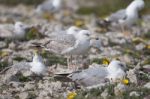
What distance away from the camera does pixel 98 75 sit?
38.0ft

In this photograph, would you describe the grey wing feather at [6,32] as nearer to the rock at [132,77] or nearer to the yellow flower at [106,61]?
the yellow flower at [106,61]

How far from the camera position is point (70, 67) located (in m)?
13.3

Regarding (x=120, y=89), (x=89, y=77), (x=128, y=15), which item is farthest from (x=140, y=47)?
(x=120, y=89)

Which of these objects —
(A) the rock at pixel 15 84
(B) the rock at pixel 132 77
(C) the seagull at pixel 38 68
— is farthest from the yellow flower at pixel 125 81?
Result: (A) the rock at pixel 15 84

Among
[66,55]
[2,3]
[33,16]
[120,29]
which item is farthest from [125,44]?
[2,3]

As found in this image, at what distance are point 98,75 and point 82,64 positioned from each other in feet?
7.41

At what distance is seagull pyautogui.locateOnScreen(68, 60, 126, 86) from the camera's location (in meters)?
11.5

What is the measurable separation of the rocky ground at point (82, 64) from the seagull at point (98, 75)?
0.54 feet

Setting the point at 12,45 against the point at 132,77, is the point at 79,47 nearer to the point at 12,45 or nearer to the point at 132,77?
the point at 132,77

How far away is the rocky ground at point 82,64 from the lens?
10.9 meters

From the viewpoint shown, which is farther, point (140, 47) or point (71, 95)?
point (140, 47)

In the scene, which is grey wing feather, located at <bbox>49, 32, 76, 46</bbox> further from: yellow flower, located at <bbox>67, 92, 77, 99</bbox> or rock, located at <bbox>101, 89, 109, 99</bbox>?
rock, located at <bbox>101, 89, 109, 99</bbox>

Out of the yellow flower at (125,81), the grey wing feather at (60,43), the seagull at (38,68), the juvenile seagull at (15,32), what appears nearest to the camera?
the yellow flower at (125,81)

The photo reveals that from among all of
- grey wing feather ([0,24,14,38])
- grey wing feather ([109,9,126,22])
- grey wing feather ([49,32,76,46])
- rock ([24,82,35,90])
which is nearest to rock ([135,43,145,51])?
grey wing feather ([109,9,126,22])
